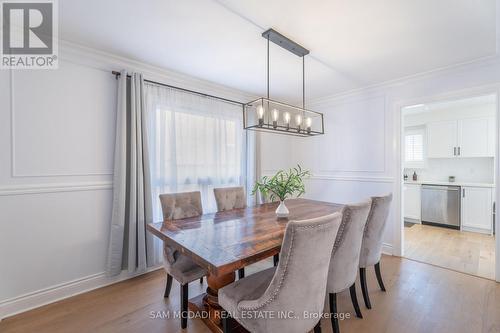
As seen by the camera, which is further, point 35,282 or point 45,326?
point 35,282

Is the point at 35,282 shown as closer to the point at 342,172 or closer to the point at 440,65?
the point at 342,172

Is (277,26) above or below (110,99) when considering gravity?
above

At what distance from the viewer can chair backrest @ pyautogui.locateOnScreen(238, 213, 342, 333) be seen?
1.15 metres

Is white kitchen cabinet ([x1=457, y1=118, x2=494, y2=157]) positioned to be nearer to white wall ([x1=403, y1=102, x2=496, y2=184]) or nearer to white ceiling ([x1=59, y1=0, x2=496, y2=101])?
white wall ([x1=403, y1=102, x2=496, y2=184])

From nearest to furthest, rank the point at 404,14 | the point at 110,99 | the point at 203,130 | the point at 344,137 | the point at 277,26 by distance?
1. the point at 404,14
2. the point at 277,26
3. the point at 110,99
4. the point at 203,130
5. the point at 344,137

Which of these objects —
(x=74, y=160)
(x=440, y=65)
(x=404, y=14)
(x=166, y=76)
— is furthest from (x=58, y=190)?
(x=440, y=65)

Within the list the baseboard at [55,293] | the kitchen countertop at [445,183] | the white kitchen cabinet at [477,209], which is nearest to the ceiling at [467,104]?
the kitchen countertop at [445,183]

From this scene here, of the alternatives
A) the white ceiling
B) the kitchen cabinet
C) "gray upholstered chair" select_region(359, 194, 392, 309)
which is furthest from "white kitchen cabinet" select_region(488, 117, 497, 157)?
"gray upholstered chair" select_region(359, 194, 392, 309)

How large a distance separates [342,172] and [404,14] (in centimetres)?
253

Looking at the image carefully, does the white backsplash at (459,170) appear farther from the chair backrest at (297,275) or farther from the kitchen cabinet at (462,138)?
the chair backrest at (297,275)

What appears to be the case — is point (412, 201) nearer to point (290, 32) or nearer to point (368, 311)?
point (368, 311)

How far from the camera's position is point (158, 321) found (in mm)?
1890

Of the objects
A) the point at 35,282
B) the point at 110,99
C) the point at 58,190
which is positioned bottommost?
the point at 35,282

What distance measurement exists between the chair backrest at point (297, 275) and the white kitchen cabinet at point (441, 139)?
16.0ft
